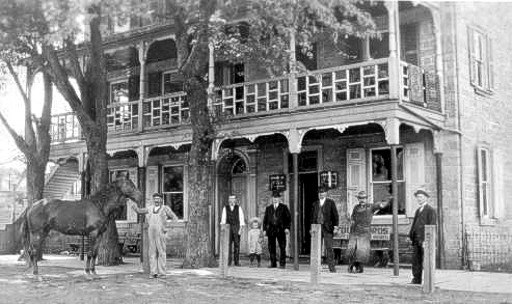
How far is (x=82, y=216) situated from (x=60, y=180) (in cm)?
1378

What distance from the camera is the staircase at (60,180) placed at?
2656 centimetres

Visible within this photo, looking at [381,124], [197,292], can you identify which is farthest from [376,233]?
[197,292]

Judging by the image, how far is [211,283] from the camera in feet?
41.3

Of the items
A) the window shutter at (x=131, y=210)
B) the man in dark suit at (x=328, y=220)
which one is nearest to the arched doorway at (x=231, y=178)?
the window shutter at (x=131, y=210)

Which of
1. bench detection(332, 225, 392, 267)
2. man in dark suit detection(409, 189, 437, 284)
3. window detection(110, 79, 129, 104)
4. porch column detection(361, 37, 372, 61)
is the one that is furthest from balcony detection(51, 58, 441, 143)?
bench detection(332, 225, 392, 267)

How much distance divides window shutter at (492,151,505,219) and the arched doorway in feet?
24.5

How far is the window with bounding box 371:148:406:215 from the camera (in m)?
17.6

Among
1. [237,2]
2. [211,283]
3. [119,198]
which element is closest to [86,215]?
[119,198]

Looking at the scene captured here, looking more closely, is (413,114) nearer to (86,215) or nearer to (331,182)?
(331,182)

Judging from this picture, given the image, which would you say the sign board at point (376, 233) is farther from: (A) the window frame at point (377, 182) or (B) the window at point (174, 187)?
(B) the window at point (174, 187)

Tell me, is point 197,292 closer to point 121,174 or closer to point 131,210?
point 131,210

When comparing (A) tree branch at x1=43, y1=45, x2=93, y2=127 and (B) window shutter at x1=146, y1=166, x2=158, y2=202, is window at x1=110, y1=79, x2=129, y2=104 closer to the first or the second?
(B) window shutter at x1=146, y1=166, x2=158, y2=202

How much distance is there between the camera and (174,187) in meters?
23.1

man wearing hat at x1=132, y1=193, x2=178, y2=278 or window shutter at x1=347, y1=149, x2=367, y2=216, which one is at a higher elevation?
window shutter at x1=347, y1=149, x2=367, y2=216
